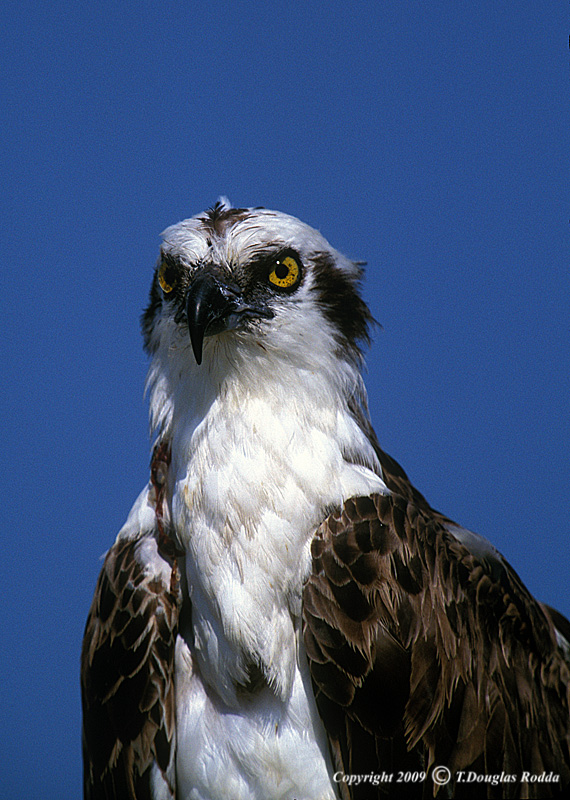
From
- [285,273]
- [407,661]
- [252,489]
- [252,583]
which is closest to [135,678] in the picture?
[252,583]

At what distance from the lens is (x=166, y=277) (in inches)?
72.1

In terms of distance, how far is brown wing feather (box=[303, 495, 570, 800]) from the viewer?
1.62 metres

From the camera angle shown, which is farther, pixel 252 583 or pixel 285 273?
pixel 285 273

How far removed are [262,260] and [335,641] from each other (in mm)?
912

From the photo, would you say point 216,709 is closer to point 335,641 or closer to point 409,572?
point 335,641

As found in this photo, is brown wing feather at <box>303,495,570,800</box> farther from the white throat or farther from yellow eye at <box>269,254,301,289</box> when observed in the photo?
yellow eye at <box>269,254,301,289</box>

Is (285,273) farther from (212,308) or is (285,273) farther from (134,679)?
(134,679)

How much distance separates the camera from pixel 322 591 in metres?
1.64

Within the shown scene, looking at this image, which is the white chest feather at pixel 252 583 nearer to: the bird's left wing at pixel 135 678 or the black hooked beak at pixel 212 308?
the bird's left wing at pixel 135 678

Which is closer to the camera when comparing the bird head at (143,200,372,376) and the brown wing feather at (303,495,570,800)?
the brown wing feather at (303,495,570,800)

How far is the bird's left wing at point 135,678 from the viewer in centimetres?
172

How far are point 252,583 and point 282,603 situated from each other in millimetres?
86

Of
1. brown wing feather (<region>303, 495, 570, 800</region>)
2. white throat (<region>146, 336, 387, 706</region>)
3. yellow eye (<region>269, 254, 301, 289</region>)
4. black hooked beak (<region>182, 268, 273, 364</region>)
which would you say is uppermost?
yellow eye (<region>269, 254, 301, 289</region>)

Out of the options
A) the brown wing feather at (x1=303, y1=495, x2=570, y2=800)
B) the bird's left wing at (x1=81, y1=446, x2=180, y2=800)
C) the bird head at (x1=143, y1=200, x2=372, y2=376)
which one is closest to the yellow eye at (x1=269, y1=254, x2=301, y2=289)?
the bird head at (x1=143, y1=200, x2=372, y2=376)
